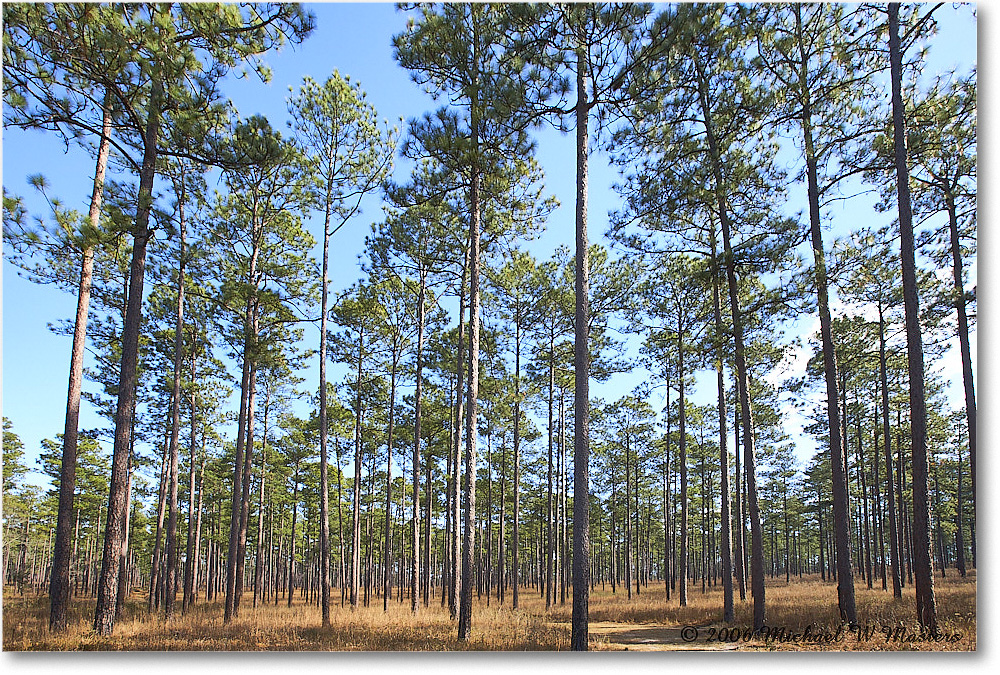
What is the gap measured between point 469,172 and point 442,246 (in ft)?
10.5

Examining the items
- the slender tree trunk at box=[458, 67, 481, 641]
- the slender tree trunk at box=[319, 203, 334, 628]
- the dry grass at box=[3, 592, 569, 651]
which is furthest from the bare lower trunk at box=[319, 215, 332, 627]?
the slender tree trunk at box=[458, 67, 481, 641]

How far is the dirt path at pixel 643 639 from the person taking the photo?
260 inches

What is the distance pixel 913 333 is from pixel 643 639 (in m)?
6.37

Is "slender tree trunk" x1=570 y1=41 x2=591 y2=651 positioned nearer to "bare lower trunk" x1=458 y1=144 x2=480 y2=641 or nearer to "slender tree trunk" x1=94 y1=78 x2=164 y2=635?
"bare lower trunk" x1=458 y1=144 x2=480 y2=641

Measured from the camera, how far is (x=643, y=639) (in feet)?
30.1

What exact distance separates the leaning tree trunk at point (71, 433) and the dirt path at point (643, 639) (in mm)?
7534

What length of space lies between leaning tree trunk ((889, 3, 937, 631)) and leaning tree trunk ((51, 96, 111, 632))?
11171 mm

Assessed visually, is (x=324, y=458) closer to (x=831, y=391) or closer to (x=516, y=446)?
(x=516, y=446)

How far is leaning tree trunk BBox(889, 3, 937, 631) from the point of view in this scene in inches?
272

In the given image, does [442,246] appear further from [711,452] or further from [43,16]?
[711,452]

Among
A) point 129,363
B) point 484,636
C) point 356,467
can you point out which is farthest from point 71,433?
point 356,467

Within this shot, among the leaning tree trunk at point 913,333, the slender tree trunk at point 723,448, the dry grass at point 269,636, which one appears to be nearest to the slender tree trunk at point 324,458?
the dry grass at point 269,636

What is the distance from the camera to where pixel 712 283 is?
10.9 m

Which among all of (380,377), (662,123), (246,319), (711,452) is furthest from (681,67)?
(711,452)
